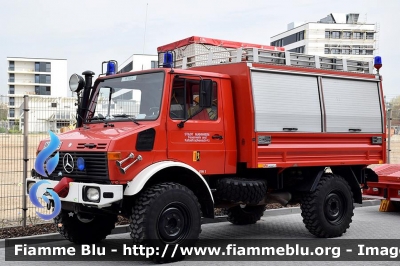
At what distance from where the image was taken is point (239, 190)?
805 centimetres

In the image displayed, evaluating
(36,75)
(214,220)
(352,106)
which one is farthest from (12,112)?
(36,75)

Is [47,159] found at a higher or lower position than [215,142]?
lower

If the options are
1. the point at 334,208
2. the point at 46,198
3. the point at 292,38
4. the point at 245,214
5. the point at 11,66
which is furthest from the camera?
the point at 11,66

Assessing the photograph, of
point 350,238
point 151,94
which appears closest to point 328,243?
point 350,238

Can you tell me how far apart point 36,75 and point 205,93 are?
99250 millimetres

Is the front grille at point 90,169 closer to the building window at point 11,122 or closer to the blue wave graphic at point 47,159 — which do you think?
the blue wave graphic at point 47,159

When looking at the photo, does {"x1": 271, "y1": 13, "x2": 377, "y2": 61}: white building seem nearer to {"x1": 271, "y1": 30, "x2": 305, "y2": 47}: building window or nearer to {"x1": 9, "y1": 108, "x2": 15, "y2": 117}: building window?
{"x1": 271, "y1": 30, "x2": 305, "y2": 47}: building window

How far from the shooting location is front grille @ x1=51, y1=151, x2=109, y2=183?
270 inches

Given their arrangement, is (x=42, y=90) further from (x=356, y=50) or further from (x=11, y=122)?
(x=11, y=122)

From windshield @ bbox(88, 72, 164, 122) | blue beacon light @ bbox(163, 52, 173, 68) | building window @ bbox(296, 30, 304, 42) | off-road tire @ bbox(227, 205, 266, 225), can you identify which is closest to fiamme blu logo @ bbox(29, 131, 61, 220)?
windshield @ bbox(88, 72, 164, 122)

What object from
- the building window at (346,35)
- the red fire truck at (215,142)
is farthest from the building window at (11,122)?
the building window at (346,35)

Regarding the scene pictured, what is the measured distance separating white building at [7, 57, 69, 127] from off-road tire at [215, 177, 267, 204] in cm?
9519

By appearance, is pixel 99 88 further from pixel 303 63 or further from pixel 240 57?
pixel 303 63

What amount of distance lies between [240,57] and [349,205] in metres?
3.27
